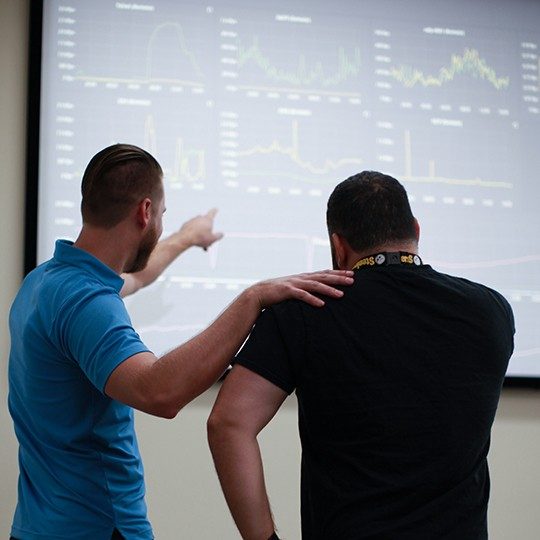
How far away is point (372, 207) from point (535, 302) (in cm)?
165

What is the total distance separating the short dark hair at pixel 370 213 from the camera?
156 centimetres

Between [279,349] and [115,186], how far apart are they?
55cm

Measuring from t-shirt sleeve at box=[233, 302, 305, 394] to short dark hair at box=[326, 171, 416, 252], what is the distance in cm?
18

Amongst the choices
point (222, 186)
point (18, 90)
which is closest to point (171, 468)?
point (222, 186)

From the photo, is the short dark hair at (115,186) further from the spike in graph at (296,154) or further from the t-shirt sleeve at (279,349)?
the spike in graph at (296,154)

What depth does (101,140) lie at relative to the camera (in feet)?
9.18

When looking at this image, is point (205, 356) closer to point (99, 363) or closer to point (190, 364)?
point (190, 364)

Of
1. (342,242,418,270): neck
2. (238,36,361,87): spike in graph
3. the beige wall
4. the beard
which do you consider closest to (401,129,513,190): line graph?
(238,36,361,87): spike in graph

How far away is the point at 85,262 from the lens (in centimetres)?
176

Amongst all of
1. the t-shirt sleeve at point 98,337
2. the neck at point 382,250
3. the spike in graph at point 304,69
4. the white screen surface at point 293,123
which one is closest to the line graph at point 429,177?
the white screen surface at point 293,123

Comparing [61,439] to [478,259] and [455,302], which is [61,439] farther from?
[478,259]

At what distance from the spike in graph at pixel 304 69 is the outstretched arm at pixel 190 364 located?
1.48 meters

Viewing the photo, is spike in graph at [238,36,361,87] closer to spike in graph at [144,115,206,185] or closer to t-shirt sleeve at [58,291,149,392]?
spike in graph at [144,115,206,185]

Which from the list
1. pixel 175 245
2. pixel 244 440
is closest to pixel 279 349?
pixel 244 440
